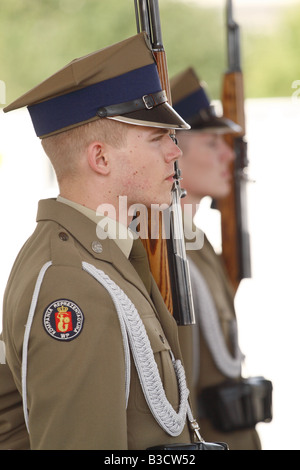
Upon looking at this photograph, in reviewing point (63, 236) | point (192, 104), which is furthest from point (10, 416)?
point (192, 104)

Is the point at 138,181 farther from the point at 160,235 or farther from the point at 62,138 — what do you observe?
the point at 160,235

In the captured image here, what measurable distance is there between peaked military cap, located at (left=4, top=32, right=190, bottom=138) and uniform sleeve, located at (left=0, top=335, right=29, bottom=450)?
0.52 m

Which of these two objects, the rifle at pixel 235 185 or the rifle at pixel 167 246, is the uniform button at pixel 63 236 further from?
the rifle at pixel 235 185

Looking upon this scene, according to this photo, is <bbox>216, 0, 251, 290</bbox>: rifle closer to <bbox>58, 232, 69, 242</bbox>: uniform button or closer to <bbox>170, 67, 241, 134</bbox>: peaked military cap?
<bbox>170, 67, 241, 134</bbox>: peaked military cap

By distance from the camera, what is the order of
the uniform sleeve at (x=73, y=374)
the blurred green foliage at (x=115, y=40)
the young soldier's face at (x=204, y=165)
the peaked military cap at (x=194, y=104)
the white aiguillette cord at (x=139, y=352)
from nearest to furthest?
the uniform sleeve at (x=73, y=374)
the white aiguillette cord at (x=139, y=352)
the young soldier's face at (x=204, y=165)
the peaked military cap at (x=194, y=104)
the blurred green foliage at (x=115, y=40)

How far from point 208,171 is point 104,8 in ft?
24.6

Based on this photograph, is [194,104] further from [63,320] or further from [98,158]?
[63,320]

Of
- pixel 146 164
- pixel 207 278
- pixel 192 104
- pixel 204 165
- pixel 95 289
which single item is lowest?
pixel 95 289

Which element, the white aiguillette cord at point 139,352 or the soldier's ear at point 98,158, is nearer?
the white aiguillette cord at point 139,352

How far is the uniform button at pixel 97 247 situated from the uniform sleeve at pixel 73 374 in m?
0.15

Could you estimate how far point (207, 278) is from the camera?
9.30 feet

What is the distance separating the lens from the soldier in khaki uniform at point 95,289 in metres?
1.35

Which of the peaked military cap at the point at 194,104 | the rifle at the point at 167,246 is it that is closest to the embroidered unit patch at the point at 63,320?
the rifle at the point at 167,246

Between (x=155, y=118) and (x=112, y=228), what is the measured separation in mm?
252
